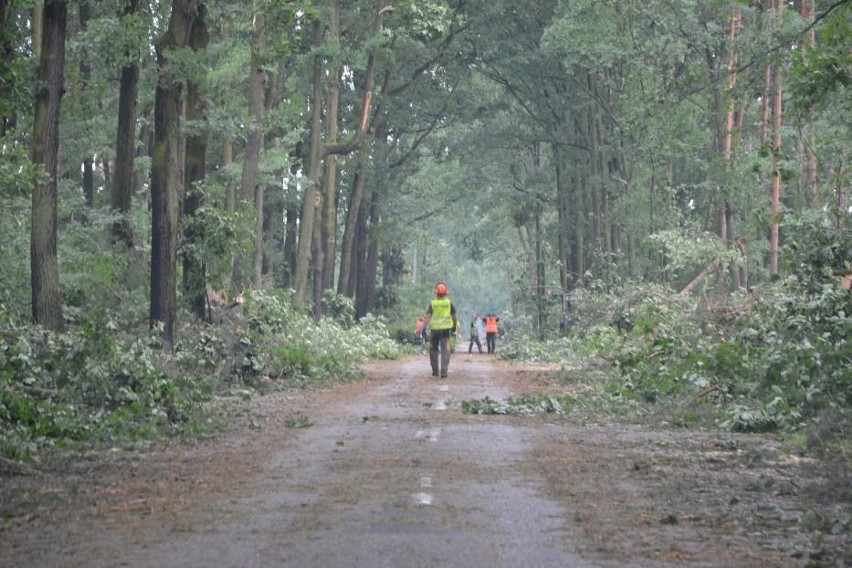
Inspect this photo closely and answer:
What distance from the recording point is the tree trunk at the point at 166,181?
23.2m

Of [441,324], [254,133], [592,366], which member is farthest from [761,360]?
[254,133]

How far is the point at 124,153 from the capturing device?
27.7 meters

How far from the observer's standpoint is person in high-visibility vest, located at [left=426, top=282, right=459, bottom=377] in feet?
92.2

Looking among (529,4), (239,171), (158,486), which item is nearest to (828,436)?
(158,486)

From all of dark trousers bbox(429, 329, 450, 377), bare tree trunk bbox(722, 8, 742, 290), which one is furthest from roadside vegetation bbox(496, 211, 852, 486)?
bare tree trunk bbox(722, 8, 742, 290)

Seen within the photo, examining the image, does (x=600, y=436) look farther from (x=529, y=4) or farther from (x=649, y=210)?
(x=529, y=4)

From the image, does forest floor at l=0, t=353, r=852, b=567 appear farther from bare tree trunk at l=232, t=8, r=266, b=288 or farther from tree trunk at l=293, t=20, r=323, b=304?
tree trunk at l=293, t=20, r=323, b=304

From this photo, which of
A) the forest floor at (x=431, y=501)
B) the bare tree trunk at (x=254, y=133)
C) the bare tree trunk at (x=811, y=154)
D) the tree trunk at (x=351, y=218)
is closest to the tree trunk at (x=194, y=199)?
the bare tree trunk at (x=254, y=133)

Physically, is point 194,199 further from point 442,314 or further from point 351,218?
point 351,218

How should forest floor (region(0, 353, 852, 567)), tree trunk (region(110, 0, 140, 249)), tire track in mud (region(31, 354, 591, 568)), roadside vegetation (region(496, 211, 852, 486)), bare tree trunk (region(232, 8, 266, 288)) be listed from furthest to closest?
1. bare tree trunk (region(232, 8, 266, 288))
2. tree trunk (region(110, 0, 140, 249))
3. roadside vegetation (region(496, 211, 852, 486))
4. forest floor (region(0, 353, 852, 567))
5. tire track in mud (region(31, 354, 591, 568))

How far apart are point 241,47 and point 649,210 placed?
2128 centimetres

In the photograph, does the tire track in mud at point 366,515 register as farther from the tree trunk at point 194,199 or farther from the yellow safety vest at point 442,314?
the yellow safety vest at point 442,314

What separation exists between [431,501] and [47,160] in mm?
12931

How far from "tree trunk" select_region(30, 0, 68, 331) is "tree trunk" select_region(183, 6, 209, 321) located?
169 inches
